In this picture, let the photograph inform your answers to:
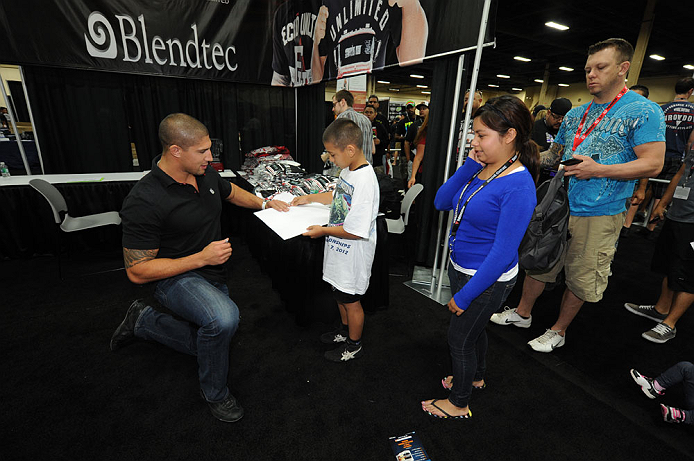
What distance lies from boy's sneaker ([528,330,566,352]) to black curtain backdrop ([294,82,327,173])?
3.59 m

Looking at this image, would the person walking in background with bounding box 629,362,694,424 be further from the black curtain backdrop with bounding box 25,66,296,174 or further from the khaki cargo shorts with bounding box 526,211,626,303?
the black curtain backdrop with bounding box 25,66,296,174

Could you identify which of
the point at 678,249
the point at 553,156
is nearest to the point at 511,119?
the point at 553,156

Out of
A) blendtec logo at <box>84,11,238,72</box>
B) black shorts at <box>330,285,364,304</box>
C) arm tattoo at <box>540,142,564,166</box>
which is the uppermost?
blendtec logo at <box>84,11,238,72</box>

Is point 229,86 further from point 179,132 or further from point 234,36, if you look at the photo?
point 179,132

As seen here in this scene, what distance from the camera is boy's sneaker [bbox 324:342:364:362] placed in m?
2.09

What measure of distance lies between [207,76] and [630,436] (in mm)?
5396

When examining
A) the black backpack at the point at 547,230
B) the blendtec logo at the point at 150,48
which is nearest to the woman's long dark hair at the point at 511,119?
the black backpack at the point at 547,230

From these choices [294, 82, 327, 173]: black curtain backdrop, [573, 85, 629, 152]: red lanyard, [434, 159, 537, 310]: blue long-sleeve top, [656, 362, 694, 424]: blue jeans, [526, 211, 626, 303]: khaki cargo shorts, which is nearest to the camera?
[434, 159, 537, 310]: blue long-sleeve top

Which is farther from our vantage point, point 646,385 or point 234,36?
point 234,36

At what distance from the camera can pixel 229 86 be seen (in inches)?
188

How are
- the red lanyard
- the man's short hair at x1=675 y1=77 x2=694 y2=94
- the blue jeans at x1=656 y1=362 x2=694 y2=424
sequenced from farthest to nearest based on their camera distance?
the man's short hair at x1=675 y1=77 x2=694 y2=94 < the red lanyard < the blue jeans at x1=656 y1=362 x2=694 y2=424

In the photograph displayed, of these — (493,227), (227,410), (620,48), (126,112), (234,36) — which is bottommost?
(227,410)

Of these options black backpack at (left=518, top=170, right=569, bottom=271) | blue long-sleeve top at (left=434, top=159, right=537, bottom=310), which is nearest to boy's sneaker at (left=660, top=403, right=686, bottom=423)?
black backpack at (left=518, top=170, right=569, bottom=271)

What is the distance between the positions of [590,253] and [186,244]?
92.4 inches
